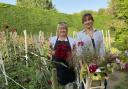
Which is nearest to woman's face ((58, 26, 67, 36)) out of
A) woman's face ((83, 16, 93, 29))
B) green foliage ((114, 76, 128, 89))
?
woman's face ((83, 16, 93, 29))

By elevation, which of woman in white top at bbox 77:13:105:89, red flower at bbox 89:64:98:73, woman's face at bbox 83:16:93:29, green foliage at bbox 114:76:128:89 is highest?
woman's face at bbox 83:16:93:29

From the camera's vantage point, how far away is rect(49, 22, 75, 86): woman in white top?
5.79 metres

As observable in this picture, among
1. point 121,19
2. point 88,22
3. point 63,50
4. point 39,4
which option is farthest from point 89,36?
point 39,4

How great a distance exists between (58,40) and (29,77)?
48.7 inches

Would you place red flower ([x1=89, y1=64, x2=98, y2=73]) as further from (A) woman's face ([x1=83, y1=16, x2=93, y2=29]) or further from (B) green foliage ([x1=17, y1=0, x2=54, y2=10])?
(B) green foliage ([x1=17, y1=0, x2=54, y2=10])

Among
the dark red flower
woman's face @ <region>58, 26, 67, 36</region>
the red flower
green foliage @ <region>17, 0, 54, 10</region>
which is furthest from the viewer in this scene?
green foliage @ <region>17, 0, 54, 10</region>

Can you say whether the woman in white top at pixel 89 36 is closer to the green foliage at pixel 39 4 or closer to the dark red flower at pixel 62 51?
the dark red flower at pixel 62 51

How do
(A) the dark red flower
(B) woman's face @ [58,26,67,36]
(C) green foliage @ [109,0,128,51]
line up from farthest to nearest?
1. (C) green foliage @ [109,0,128,51]
2. (B) woman's face @ [58,26,67,36]
3. (A) the dark red flower

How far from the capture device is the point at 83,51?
5160 mm

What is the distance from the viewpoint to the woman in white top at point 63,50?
5793 millimetres

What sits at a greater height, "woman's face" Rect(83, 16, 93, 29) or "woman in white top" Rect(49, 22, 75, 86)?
"woman's face" Rect(83, 16, 93, 29)

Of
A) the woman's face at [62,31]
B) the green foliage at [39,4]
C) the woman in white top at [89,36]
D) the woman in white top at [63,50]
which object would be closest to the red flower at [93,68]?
the woman in white top at [89,36]

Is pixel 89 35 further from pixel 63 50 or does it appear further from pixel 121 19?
pixel 121 19

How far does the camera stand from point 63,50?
5.82 meters
